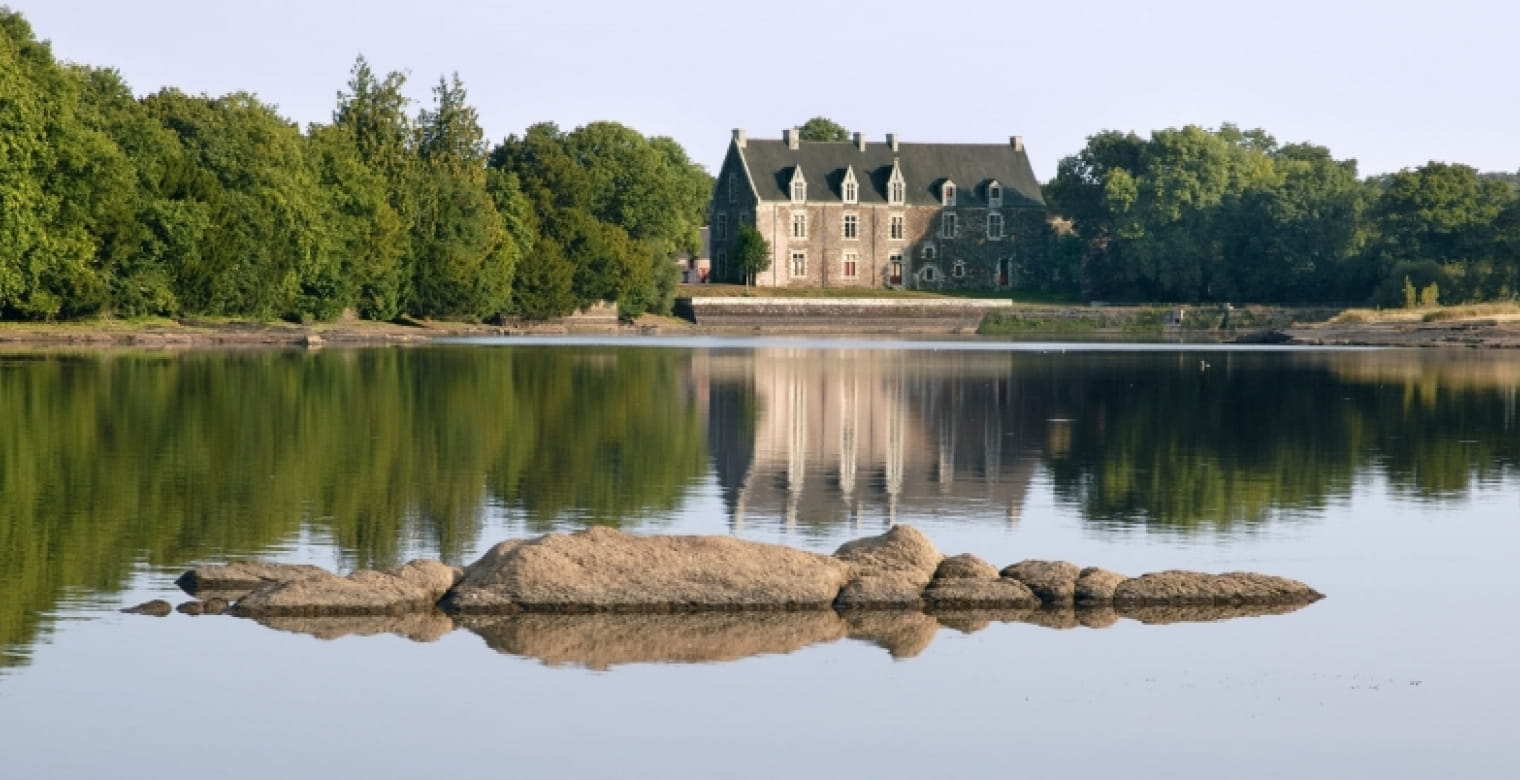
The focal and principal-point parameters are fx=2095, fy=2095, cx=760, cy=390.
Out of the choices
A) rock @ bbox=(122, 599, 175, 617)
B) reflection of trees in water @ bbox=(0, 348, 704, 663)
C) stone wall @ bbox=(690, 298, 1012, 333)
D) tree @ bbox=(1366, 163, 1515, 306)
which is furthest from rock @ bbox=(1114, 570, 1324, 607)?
stone wall @ bbox=(690, 298, 1012, 333)

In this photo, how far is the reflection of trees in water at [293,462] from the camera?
901 inches

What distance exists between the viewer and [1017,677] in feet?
54.2

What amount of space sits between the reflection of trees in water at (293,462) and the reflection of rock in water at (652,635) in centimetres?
401

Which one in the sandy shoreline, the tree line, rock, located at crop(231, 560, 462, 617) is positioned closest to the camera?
rock, located at crop(231, 560, 462, 617)

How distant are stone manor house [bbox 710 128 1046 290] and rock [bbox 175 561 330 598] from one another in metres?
130

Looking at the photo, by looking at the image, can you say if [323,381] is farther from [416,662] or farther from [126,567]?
[416,662]

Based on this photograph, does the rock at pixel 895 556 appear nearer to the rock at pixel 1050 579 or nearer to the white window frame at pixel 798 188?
the rock at pixel 1050 579

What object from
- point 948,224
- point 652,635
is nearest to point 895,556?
point 652,635

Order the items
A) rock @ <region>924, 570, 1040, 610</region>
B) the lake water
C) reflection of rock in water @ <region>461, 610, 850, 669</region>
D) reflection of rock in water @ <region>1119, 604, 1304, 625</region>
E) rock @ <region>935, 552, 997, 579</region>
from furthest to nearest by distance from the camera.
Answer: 1. rock @ <region>935, 552, 997, 579</region>
2. rock @ <region>924, 570, 1040, 610</region>
3. reflection of rock in water @ <region>1119, 604, 1304, 625</region>
4. reflection of rock in water @ <region>461, 610, 850, 669</region>
5. the lake water

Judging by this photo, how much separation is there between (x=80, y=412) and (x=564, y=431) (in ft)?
31.1

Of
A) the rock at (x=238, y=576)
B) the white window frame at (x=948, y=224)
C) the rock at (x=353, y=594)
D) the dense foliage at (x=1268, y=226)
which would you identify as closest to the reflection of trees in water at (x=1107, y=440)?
the rock at (x=353, y=594)

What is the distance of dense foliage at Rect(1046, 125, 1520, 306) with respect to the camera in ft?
399

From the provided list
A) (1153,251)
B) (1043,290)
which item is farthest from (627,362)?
(1043,290)

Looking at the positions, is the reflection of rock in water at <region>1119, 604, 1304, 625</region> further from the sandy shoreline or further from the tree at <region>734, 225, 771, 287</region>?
the tree at <region>734, 225, 771, 287</region>
